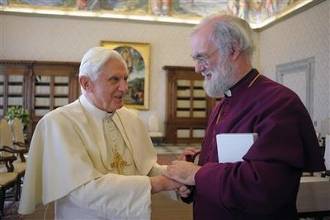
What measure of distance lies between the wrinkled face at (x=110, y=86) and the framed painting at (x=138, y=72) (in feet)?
40.6

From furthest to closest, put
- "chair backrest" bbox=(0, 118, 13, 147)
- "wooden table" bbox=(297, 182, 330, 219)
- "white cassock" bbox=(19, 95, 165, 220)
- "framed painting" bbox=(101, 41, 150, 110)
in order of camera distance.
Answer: "framed painting" bbox=(101, 41, 150, 110)
"chair backrest" bbox=(0, 118, 13, 147)
"wooden table" bbox=(297, 182, 330, 219)
"white cassock" bbox=(19, 95, 165, 220)

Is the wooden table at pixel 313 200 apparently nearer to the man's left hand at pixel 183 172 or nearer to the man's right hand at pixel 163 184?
the man's right hand at pixel 163 184

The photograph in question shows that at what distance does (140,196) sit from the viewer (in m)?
2.06

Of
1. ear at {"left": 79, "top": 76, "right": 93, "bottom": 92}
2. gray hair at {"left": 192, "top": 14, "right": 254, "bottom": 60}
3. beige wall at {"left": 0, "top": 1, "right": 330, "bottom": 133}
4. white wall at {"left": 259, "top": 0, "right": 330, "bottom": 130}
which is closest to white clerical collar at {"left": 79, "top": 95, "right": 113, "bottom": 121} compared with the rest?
ear at {"left": 79, "top": 76, "right": 93, "bottom": 92}

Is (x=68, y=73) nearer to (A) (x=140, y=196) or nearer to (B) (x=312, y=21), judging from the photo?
(B) (x=312, y=21)

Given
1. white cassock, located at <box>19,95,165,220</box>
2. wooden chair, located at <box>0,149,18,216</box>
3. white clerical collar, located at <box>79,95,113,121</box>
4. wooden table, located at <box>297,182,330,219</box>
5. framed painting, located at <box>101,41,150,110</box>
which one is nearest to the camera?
white cassock, located at <box>19,95,165,220</box>

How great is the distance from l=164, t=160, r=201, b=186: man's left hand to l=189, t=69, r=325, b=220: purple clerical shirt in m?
0.06

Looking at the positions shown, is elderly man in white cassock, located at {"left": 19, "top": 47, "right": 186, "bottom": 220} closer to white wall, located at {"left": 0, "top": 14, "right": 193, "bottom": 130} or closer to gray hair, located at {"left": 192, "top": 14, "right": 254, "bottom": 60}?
gray hair, located at {"left": 192, "top": 14, "right": 254, "bottom": 60}

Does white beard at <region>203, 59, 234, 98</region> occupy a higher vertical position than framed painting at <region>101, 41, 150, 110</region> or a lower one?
lower

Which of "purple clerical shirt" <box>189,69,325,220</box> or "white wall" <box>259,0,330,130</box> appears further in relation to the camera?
"white wall" <box>259,0,330,130</box>

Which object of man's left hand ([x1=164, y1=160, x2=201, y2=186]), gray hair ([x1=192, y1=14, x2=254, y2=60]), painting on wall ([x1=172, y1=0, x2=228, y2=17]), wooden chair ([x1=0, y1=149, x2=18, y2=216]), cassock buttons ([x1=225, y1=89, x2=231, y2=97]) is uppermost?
painting on wall ([x1=172, y1=0, x2=228, y2=17])

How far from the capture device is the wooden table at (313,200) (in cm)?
409

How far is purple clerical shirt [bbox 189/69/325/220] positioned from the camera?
160cm

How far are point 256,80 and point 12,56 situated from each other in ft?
44.5
